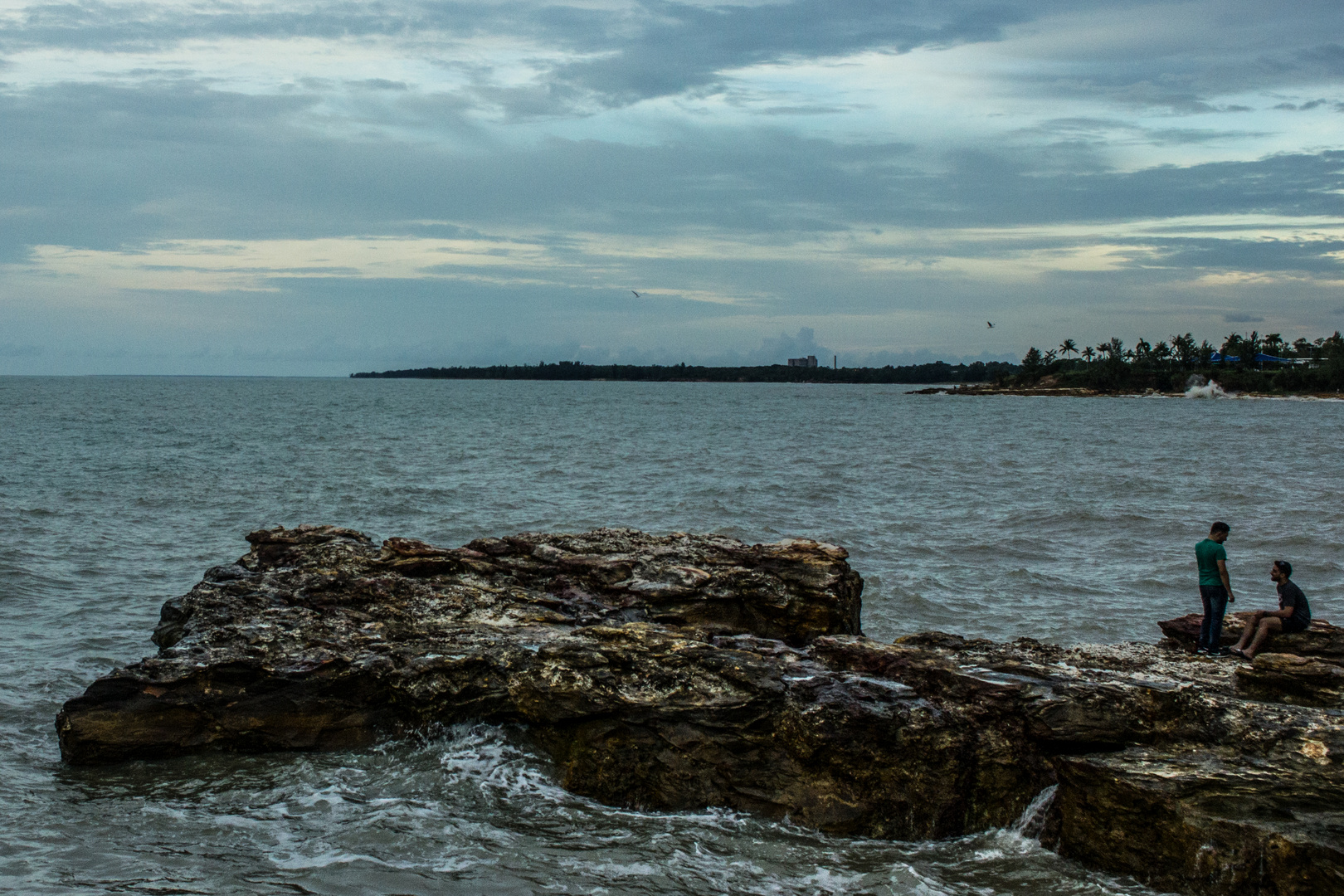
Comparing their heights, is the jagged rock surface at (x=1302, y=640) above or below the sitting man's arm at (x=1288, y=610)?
below

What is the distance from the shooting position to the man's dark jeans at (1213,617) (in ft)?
43.0

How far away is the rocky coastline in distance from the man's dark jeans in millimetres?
309

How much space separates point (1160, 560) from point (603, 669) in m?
18.3

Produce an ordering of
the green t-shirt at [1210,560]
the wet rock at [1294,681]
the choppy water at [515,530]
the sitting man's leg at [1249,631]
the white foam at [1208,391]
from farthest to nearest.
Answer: the white foam at [1208,391] < the green t-shirt at [1210,560] < the sitting man's leg at [1249,631] < the wet rock at [1294,681] < the choppy water at [515,530]

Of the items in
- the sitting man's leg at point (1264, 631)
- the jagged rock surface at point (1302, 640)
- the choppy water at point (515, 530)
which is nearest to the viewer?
the choppy water at point (515, 530)

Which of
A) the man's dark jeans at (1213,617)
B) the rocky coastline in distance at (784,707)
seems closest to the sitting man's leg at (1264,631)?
the rocky coastline in distance at (784,707)

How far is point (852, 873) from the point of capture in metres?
8.22

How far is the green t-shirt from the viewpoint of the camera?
43.3 feet

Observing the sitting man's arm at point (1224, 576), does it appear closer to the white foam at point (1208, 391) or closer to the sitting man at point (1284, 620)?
the sitting man at point (1284, 620)

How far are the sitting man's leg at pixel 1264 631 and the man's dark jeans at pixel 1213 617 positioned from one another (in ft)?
1.89

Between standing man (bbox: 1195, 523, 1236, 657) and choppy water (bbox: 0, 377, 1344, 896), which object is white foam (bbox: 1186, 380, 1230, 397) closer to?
choppy water (bbox: 0, 377, 1344, 896)

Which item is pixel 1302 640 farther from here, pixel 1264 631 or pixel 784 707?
pixel 784 707

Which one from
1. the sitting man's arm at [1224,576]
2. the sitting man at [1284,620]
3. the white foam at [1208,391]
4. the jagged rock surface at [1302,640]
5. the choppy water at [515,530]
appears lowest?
the choppy water at [515,530]

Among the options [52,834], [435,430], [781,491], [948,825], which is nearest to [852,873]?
[948,825]
